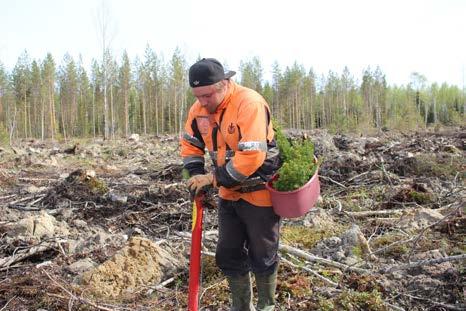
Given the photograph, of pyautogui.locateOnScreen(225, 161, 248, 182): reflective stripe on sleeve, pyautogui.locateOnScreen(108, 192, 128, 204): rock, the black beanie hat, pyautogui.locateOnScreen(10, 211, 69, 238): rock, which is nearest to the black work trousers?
pyautogui.locateOnScreen(225, 161, 248, 182): reflective stripe on sleeve

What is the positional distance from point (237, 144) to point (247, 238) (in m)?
0.78

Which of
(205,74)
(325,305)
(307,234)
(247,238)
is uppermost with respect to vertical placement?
(205,74)

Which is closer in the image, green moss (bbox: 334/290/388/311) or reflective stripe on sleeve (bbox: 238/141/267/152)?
reflective stripe on sleeve (bbox: 238/141/267/152)

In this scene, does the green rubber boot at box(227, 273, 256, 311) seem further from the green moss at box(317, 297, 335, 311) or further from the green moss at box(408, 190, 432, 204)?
the green moss at box(408, 190, 432, 204)

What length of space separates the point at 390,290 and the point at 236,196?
1.55 meters

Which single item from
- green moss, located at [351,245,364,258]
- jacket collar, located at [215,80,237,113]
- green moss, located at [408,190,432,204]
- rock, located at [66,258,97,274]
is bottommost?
rock, located at [66,258,97,274]

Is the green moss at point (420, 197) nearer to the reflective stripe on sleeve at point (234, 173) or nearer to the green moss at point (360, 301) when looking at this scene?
the green moss at point (360, 301)

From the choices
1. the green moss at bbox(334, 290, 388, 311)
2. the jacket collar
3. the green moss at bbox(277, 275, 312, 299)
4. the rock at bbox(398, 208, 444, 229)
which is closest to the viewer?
the jacket collar

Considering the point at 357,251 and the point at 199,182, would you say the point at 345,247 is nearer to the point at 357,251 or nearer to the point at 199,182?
the point at 357,251

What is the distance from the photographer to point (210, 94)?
10.7 ft

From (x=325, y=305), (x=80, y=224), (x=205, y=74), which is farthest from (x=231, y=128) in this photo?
(x=80, y=224)

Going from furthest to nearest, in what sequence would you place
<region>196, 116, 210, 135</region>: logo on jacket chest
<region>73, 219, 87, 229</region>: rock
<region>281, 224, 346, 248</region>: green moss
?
<region>73, 219, 87, 229</region>: rock
<region>281, 224, 346, 248</region>: green moss
<region>196, 116, 210, 135</region>: logo on jacket chest

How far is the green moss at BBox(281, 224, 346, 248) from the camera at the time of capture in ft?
17.4

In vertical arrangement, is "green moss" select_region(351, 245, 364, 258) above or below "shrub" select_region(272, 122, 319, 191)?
below
